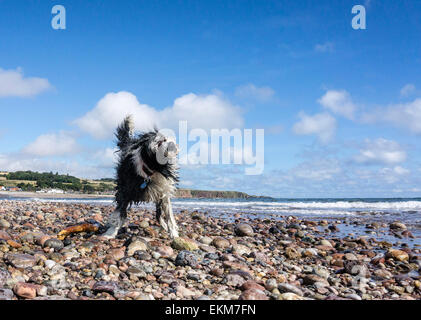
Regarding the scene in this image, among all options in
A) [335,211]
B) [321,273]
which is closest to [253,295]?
[321,273]

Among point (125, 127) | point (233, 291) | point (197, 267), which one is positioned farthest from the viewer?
point (125, 127)

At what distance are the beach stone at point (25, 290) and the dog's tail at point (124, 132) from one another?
398 cm

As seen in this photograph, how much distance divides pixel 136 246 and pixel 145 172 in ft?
5.22

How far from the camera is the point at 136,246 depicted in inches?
265

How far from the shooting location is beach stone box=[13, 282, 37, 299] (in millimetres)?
4355

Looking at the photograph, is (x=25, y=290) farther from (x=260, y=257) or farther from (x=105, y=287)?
(x=260, y=257)

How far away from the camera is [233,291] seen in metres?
5.02

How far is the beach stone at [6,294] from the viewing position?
4240 millimetres

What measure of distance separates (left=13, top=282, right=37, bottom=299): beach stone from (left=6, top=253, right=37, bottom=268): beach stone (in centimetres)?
100

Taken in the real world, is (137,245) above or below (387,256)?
above

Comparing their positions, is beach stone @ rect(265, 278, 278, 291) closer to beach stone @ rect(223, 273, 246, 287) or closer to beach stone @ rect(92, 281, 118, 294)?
beach stone @ rect(223, 273, 246, 287)
